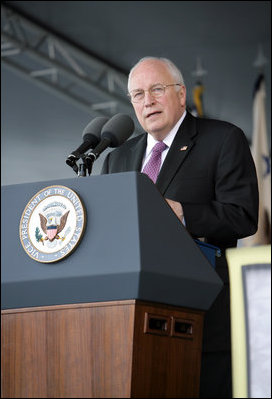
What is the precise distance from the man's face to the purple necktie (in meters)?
0.05

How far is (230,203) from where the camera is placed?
1.75 m

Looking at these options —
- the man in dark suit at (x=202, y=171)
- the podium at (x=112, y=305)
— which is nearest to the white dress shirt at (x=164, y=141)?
the man in dark suit at (x=202, y=171)

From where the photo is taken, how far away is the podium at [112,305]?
1.26 meters

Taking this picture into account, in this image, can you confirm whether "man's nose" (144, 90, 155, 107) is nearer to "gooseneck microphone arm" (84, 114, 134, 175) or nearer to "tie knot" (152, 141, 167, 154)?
"tie knot" (152, 141, 167, 154)

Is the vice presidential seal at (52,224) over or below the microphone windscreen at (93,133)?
below

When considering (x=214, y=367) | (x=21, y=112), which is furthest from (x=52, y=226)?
(x=21, y=112)

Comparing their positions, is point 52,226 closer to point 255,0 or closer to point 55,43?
point 255,0

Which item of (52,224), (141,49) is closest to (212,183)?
(52,224)

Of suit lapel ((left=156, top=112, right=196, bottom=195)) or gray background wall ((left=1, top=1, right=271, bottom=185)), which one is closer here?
suit lapel ((left=156, top=112, right=196, bottom=195))

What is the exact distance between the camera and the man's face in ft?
6.79

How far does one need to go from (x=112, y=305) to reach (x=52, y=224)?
0.66 ft

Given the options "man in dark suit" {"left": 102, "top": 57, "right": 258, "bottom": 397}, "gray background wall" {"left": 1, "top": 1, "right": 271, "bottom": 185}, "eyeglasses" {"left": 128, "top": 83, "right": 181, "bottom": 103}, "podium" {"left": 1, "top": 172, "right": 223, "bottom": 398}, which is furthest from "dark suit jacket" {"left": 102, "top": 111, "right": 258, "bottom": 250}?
"gray background wall" {"left": 1, "top": 1, "right": 271, "bottom": 185}

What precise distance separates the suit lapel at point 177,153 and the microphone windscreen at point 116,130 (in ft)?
0.49

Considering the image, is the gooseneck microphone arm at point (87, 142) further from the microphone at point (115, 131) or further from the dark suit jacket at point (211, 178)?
the dark suit jacket at point (211, 178)
